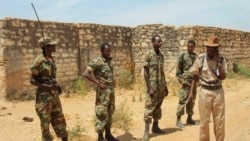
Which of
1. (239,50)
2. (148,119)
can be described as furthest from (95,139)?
(239,50)

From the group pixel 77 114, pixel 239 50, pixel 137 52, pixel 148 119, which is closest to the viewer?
pixel 148 119

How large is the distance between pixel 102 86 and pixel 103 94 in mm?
128

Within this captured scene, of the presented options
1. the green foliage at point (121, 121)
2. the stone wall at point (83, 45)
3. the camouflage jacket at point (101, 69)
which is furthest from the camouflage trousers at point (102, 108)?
the stone wall at point (83, 45)

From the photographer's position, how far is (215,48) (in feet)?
17.5

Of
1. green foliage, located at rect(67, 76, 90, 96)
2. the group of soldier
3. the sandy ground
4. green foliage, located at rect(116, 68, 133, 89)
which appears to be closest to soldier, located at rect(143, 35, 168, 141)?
the sandy ground

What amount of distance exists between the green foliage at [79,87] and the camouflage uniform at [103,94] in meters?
5.40

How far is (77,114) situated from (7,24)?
292 centimetres

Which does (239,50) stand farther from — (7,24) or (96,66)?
(96,66)

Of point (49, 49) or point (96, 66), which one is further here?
point (96, 66)

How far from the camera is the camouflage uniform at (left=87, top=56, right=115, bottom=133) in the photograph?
6059mm

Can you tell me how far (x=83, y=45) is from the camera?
486 inches

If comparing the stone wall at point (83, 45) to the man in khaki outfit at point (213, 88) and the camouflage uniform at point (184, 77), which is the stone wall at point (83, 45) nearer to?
the camouflage uniform at point (184, 77)

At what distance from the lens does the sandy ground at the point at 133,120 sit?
6.73m

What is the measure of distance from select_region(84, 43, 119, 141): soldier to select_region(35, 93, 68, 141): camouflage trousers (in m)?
0.80
